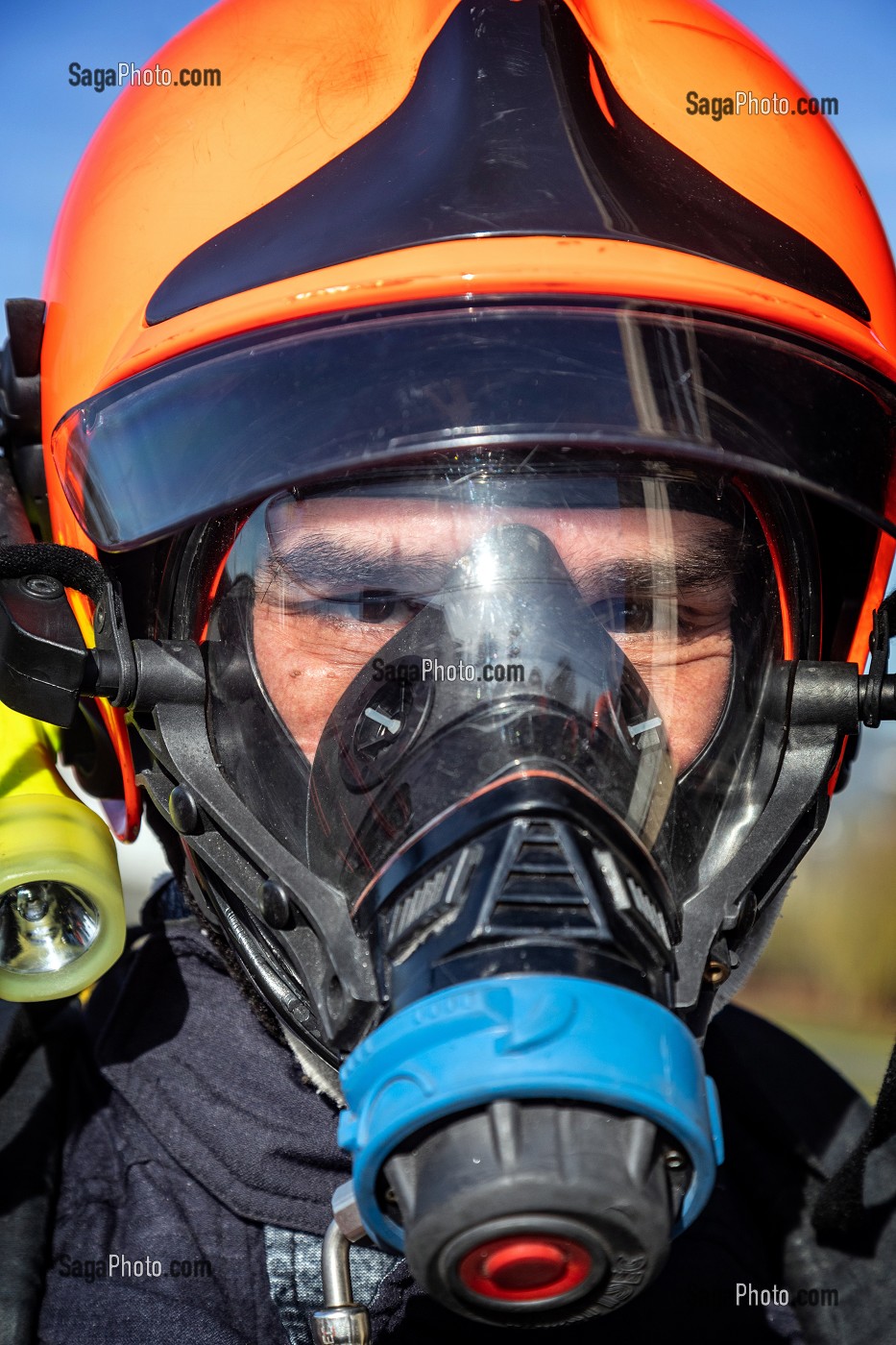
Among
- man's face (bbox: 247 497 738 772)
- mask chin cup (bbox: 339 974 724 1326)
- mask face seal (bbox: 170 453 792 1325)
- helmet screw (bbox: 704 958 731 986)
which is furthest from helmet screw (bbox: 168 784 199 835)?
helmet screw (bbox: 704 958 731 986)

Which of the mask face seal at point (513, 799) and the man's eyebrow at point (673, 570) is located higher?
the man's eyebrow at point (673, 570)

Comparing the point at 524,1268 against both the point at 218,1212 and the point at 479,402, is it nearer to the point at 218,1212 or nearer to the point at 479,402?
the point at 218,1212

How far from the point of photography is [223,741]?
190cm

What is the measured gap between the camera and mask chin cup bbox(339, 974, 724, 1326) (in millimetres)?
1265

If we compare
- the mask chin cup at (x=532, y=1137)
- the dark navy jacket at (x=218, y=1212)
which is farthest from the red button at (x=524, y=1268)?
the dark navy jacket at (x=218, y=1212)

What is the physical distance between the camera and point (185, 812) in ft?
6.14

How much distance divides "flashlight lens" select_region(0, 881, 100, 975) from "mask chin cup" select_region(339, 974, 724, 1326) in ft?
2.08

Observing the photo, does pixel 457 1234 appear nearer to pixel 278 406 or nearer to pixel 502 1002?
pixel 502 1002

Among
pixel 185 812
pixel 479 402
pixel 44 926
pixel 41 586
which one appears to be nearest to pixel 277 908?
pixel 185 812

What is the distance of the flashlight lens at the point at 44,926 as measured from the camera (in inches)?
73.0

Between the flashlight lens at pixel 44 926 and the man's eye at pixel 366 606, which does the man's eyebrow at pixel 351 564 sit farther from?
the flashlight lens at pixel 44 926

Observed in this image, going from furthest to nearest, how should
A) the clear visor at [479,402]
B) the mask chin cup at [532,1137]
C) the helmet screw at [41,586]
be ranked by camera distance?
1. the helmet screw at [41,586]
2. the clear visor at [479,402]
3. the mask chin cup at [532,1137]

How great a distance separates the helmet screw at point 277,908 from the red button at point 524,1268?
531 mm

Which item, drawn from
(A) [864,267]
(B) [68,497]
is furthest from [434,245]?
(A) [864,267]
